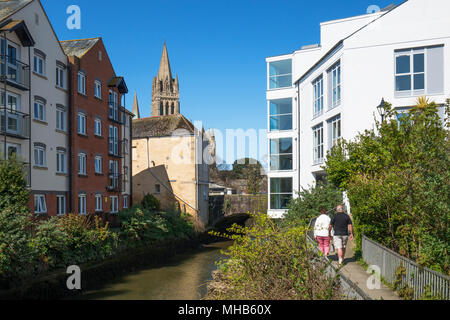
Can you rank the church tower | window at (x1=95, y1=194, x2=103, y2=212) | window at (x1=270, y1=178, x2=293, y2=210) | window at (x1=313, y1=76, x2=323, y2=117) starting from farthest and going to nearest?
the church tower, window at (x1=270, y1=178, x2=293, y2=210), window at (x1=95, y1=194, x2=103, y2=212), window at (x1=313, y1=76, x2=323, y2=117)

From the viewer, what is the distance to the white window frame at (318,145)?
2433 centimetres

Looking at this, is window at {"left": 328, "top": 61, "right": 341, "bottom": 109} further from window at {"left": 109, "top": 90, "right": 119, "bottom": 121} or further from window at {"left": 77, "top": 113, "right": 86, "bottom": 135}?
window at {"left": 109, "top": 90, "right": 119, "bottom": 121}

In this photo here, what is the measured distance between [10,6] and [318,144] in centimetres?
1889

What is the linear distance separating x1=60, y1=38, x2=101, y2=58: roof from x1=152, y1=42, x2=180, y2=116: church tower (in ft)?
220

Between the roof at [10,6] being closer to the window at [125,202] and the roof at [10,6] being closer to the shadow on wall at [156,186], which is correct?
the window at [125,202]

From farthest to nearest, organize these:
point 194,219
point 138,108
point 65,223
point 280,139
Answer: point 138,108 < point 194,219 < point 280,139 < point 65,223

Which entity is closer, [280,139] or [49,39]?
[49,39]

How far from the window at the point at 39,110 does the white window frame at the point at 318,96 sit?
16.0 metres

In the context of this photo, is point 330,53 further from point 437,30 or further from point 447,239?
point 447,239

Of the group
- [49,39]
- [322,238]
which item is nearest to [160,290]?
[322,238]

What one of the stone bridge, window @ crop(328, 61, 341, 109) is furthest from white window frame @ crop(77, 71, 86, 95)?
the stone bridge

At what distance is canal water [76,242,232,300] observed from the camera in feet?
58.5
